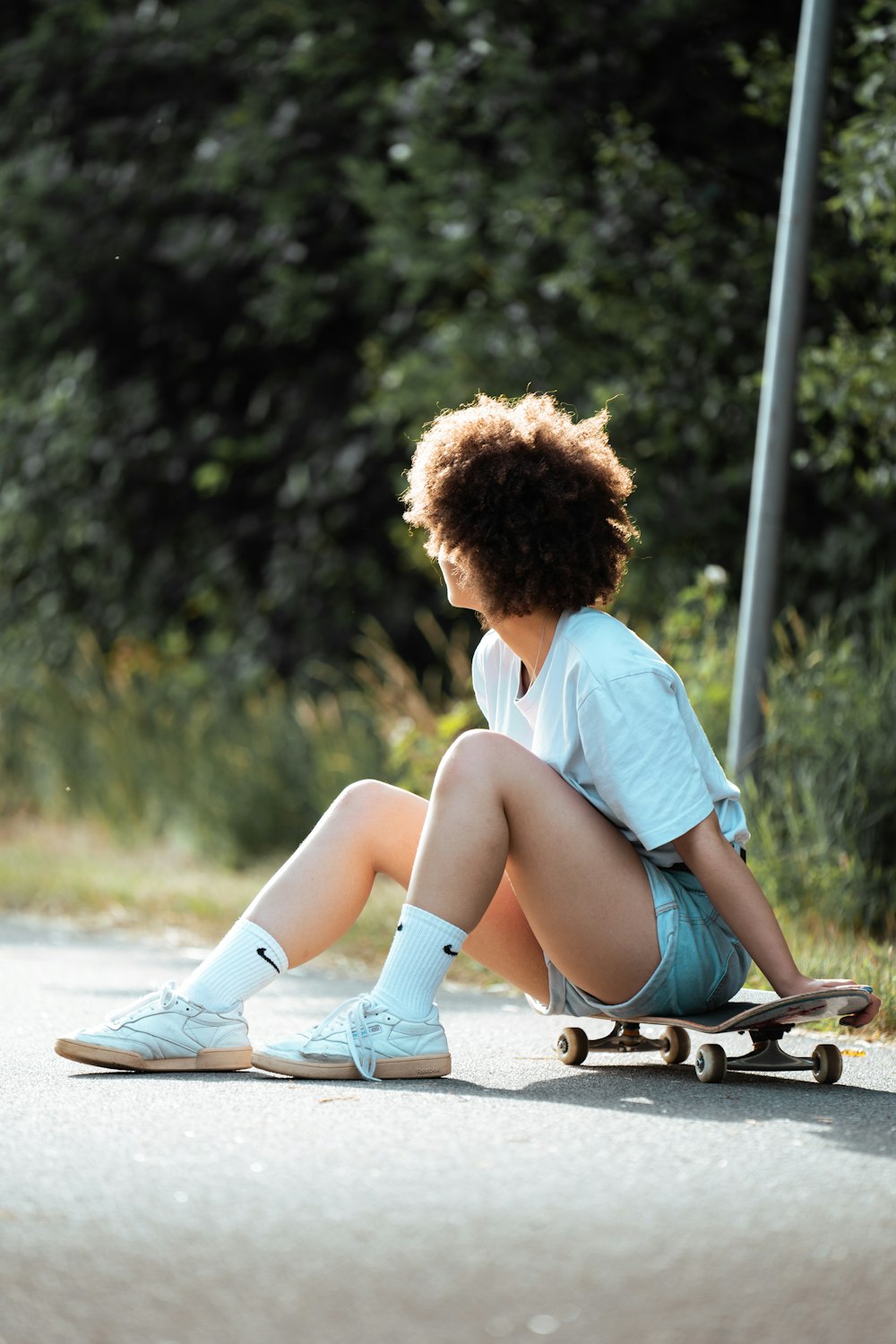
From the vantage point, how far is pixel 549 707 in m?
3.76

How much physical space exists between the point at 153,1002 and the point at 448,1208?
4.14 feet

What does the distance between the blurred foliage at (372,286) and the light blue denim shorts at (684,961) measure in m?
3.88

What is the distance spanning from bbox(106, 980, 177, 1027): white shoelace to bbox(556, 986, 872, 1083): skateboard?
870 mm

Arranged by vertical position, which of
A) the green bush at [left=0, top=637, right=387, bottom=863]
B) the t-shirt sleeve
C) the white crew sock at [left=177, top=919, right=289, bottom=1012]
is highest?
the t-shirt sleeve

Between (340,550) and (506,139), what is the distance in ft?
10.4

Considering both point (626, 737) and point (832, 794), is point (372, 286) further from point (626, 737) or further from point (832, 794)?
point (626, 737)

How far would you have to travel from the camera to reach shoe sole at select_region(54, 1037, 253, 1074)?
3.80 metres

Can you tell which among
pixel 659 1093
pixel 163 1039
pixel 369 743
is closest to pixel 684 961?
pixel 659 1093

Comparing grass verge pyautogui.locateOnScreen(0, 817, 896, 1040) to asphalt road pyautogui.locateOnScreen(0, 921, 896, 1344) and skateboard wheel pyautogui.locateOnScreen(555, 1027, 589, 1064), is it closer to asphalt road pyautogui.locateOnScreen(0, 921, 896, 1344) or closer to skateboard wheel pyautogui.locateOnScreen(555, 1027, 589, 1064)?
skateboard wheel pyautogui.locateOnScreen(555, 1027, 589, 1064)

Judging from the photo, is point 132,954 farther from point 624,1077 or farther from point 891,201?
point 891,201

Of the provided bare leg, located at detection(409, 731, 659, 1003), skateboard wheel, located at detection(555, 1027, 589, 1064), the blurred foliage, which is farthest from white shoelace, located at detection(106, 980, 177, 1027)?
the blurred foliage

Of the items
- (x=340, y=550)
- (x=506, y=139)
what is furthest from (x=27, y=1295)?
(x=340, y=550)

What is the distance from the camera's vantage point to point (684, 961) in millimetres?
3689

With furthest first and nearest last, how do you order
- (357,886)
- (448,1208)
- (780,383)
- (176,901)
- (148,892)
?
(148,892) < (176,901) < (780,383) < (357,886) < (448,1208)
